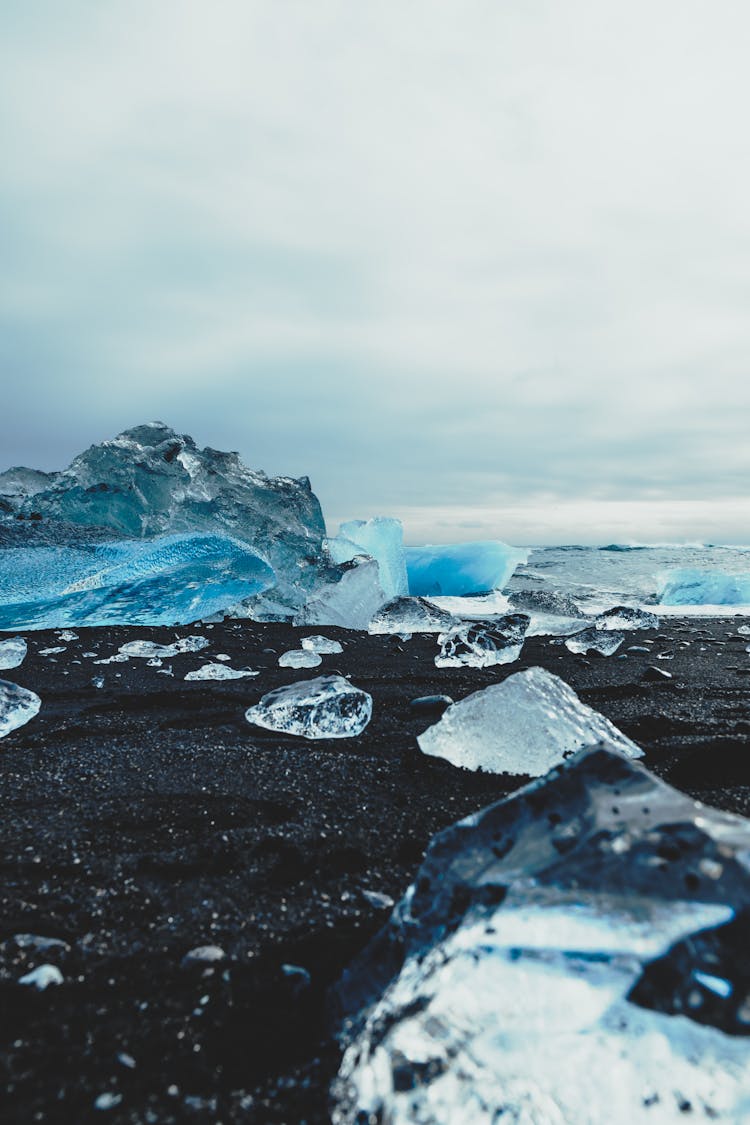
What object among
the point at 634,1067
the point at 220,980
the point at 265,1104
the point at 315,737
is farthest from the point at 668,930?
the point at 315,737

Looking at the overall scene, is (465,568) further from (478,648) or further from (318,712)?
(318,712)

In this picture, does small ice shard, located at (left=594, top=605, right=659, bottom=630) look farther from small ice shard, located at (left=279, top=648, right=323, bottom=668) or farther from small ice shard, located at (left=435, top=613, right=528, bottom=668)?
small ice shard, located at (left=279, top=648, right=323, bottom=668)

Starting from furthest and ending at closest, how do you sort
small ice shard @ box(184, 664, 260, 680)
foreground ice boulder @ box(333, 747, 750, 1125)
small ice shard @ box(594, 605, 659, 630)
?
small ice shard @ box(594, 605, 659, 630)
small ice shard @ box(184, 664, 260, 680)
foreground ice boulder @ box(333, 747, 750, 1125)

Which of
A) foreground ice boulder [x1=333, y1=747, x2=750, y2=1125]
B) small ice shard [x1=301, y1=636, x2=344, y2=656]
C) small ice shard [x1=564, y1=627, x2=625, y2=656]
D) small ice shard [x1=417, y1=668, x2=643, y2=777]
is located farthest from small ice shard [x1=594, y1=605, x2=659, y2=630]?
foreground ice boulder [x1=333, y1=747, x2=750, y2=1125]

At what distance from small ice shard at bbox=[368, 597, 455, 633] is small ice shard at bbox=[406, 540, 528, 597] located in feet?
15.7

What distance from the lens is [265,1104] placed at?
0.69 m

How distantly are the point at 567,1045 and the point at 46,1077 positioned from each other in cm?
61

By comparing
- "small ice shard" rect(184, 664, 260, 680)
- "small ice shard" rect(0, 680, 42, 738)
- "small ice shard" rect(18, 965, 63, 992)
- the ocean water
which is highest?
"small ice shard" rect(18, 965, 63, 992)

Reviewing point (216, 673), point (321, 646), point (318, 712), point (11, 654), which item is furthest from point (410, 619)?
point (318, 712)

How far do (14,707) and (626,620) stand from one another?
534 centimetres

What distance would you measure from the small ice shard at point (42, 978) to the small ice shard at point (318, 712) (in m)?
1.16

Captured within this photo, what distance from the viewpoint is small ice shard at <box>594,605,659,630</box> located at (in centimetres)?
597

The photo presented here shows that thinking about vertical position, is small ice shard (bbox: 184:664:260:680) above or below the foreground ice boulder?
below

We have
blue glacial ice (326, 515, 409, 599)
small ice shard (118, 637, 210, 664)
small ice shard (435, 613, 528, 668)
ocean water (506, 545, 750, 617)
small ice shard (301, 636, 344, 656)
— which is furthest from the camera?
ocean water (506, 545, 750, 617)
